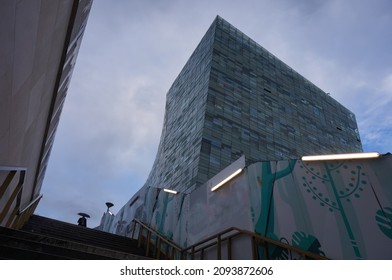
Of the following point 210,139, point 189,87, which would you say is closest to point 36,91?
point 210,139

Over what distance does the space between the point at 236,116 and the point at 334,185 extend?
51.4ft

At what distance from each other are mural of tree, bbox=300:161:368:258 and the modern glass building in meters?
10.5

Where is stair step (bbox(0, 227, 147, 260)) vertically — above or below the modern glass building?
below

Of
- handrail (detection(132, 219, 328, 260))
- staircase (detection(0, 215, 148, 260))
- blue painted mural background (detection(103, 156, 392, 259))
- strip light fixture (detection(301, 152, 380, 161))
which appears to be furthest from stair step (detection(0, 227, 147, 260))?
strip light fixture (detection(301, 152, 380, 161))

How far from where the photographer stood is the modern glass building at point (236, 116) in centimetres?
1766

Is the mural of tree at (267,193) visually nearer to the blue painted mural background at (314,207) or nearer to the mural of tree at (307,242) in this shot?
the blue painted mural background at (314,207)

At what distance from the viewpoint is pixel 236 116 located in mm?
20141

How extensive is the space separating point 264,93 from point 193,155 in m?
11.2

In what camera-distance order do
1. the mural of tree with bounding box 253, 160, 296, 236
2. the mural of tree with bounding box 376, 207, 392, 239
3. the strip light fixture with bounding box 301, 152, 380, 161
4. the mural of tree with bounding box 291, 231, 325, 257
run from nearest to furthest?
the mural of tree with bounding box 376, 207, 392, 239, the mural of tree with bounding box 291, 231, 325, 257, the strip light fixture with bounding box 301, 152, 380, 161, the mural of tree with bounding box 253, 160, 296, 236

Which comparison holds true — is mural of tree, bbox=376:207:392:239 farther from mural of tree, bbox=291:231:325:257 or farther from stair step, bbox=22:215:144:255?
stair step, bbox=22:215:144:255

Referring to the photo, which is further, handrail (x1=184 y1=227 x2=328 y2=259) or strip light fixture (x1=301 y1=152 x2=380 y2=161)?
strip light fixture (x1=301 y1=152 x2=380 y2=161)

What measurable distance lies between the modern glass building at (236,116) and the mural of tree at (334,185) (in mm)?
10484

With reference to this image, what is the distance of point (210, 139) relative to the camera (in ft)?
56.9

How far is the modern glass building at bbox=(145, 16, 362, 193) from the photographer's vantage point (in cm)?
1766
